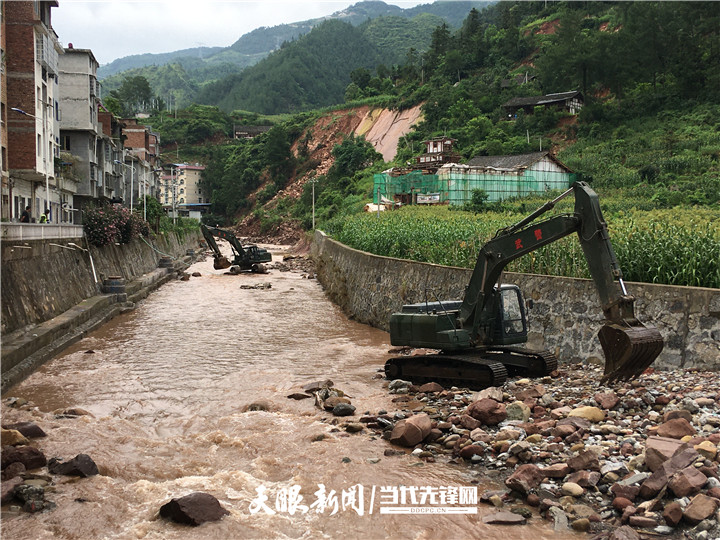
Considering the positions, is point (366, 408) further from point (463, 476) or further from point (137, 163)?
point (137, 163)

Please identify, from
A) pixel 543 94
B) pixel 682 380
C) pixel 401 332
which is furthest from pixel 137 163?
pixel 682 380

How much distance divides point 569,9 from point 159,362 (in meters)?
112

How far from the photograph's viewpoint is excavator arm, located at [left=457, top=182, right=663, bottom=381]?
927cm

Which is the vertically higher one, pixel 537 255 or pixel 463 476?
pixel 537 255

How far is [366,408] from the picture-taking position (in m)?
12.7

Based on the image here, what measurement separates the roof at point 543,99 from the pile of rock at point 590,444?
234 ft

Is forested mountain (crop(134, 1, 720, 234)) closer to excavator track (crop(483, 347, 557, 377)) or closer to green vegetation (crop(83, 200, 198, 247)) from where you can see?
excavator track (crop(483, 347, 557, 377))

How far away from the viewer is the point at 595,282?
33.7 feet

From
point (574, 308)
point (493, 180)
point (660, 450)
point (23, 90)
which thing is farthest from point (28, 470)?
point (493, 180)

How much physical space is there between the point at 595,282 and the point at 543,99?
245 ft

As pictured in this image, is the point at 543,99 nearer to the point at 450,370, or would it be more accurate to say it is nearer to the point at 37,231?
the point at 37,231

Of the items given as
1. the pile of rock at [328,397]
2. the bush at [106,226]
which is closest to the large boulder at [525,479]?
the pile of rock at [328,397]

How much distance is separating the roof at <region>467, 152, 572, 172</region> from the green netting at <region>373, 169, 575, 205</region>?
83cm

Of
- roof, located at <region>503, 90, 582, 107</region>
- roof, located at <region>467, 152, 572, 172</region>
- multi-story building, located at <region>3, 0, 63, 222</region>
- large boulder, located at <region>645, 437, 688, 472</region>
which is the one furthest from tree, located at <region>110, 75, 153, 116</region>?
large boulder, located at <region>645, 437, 688, 472</region>
